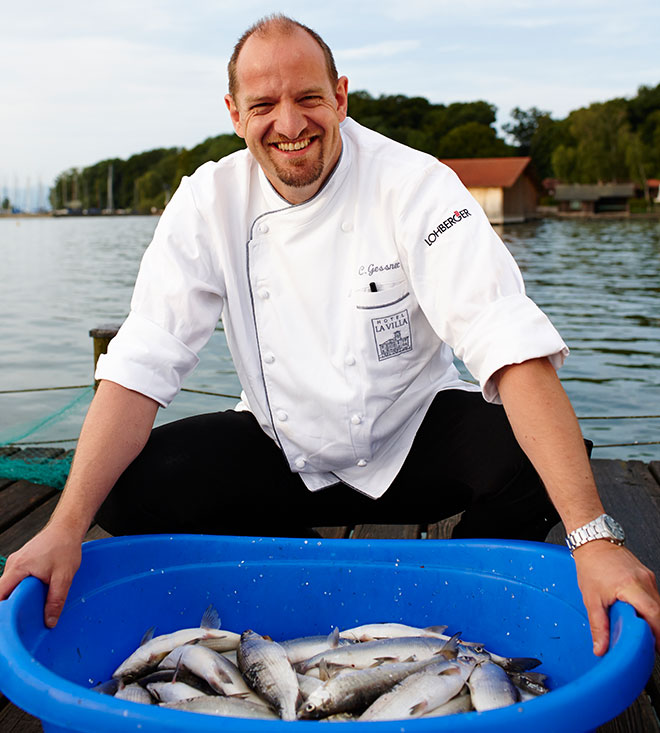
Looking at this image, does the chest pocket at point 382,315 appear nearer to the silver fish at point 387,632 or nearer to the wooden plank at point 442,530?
the silver fish at point 387,632

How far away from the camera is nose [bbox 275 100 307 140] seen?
226 cm

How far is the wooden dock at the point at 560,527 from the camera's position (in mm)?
3098

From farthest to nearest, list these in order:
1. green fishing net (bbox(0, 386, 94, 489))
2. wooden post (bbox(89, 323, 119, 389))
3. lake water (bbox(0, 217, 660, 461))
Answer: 1. lake water (bbox(0, 217, 660, 461))
2. wooden post (bbox(89, 323, 119, 389))
3. green fishing net (bbox(0, 386, 94, 489))

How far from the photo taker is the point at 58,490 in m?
3.72

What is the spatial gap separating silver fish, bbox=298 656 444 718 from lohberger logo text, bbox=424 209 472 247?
3.47ft

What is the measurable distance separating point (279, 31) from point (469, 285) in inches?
34.4

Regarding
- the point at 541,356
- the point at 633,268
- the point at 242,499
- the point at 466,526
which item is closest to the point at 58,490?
the point at 242,499

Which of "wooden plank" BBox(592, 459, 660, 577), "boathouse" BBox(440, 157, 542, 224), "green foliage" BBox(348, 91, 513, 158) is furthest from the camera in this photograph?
"green foliage" BBox(348, 91, 513, 158)

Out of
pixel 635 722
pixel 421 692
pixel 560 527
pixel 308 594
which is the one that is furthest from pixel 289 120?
pixel 560 527

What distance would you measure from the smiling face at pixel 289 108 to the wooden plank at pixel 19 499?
187 cm

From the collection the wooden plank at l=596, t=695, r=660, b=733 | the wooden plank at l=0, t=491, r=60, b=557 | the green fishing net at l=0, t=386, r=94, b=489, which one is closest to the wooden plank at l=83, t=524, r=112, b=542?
the wooden plank at l=0, t=491, r=60, b=557

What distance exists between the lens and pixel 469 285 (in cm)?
209

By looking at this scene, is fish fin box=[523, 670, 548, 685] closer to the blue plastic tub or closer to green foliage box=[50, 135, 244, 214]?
the blue plastic tub

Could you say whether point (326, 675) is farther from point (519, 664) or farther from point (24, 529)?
point (24, 529)
